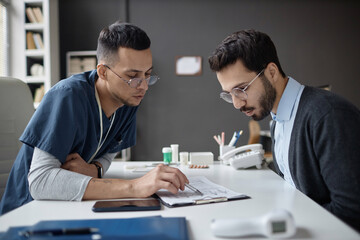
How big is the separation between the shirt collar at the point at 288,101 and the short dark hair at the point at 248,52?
16 cm

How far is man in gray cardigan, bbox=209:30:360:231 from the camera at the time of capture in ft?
3.25

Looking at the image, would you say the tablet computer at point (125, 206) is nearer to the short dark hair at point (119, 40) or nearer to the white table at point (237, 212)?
the white table at point (237, 212)

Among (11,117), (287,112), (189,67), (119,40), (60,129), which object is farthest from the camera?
(189,67)

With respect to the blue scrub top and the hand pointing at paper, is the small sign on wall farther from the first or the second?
the hand pointing at paper

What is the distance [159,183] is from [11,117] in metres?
1.00

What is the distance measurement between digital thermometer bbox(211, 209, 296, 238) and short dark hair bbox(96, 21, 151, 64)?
0.95 meters

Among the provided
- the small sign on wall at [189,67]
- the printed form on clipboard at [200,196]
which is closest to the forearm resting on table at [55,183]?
the printed form on clipboard at [200,196]

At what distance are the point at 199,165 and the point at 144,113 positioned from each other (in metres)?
3.13

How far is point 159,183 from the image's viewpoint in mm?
992

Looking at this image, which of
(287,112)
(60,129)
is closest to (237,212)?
(287,112)

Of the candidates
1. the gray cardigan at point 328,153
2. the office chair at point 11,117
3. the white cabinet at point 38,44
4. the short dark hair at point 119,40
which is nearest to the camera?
the gray cardigan at point 328,153

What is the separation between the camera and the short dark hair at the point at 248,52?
1316 millimetres

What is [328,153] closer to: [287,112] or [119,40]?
[287,112]

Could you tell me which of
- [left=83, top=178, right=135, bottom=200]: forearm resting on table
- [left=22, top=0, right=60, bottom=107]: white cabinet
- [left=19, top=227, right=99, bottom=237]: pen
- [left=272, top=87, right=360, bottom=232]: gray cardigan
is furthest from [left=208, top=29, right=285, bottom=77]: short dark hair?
[left=22, top=0, right=60, bottom=107]: white cabinet
